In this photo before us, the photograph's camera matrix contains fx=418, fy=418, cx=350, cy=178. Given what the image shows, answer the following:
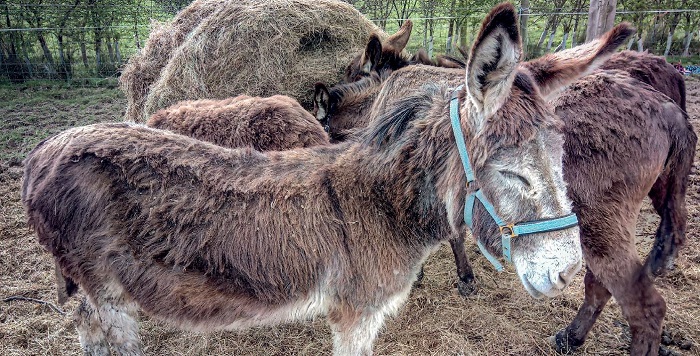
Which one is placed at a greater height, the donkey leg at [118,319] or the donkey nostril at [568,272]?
the donkey nostril at [568,272]

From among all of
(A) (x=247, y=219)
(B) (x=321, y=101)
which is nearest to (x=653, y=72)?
(B) (x=321, y=101)

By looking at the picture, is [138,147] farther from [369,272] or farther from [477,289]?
[477,289]

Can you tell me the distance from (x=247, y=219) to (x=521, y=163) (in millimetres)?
1247

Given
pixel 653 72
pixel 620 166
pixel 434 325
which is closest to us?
pixel 620 166

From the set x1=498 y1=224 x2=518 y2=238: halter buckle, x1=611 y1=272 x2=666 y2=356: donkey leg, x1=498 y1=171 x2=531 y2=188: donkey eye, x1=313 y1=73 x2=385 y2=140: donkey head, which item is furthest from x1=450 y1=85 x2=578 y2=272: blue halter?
x1=313 y1=73 x2=385 y2=140: donkey head

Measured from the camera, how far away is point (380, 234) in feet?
6.88

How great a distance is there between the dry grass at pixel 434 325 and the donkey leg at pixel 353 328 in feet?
3.38

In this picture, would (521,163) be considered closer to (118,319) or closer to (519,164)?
(519,164)

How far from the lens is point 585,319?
319cm

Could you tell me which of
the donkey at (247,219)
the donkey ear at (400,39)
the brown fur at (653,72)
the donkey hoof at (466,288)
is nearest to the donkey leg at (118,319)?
the donkey at (247,219)

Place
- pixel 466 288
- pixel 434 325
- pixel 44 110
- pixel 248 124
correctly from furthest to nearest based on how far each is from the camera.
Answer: pixel 44 110 → pixel 466 288 → pixel 248 124 → pixel 434 325

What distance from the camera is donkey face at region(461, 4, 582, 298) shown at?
165 centimetres

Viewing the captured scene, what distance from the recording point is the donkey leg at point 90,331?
230cm

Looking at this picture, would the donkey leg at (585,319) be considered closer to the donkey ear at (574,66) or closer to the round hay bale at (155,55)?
the donkey ear at (574,66)
